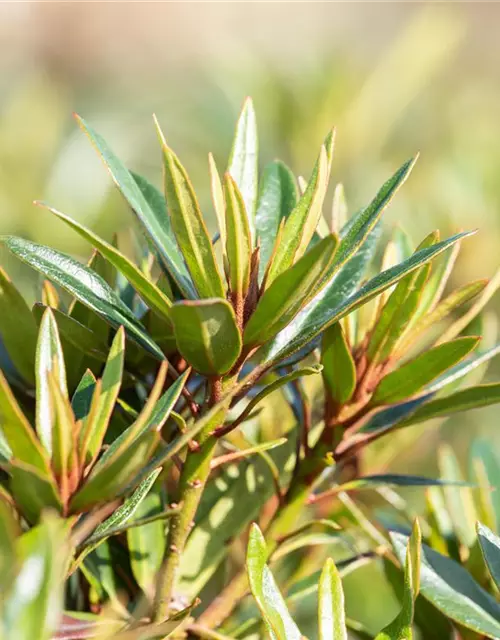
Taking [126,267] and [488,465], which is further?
[488,465]

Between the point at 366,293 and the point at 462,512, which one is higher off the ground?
the point at 366,293

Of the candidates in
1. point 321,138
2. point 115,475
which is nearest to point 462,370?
point 115,475

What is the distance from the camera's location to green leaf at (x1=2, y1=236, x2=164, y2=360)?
1.31 ft

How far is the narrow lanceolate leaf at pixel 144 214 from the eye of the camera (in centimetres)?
42

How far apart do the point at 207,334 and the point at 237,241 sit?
53mm

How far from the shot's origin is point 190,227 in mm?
384

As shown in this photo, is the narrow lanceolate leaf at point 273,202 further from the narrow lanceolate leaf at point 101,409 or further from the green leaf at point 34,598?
the green leaf at point 34,598

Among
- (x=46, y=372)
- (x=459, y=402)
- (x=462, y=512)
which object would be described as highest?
(x=46, y=372)

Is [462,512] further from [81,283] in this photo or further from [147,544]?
[81,283]

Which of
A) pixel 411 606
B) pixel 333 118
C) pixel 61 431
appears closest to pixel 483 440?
pixel 411 606

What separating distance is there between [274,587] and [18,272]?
0.62m

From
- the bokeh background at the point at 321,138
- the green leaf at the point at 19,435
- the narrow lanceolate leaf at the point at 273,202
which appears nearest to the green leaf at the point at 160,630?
the green leaf at the point at 19,435

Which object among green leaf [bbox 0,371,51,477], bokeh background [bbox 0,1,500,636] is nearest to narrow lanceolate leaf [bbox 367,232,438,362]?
green leaf [bbox 0,371,51,477]

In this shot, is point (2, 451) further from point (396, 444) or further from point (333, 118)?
point (333, 118)
